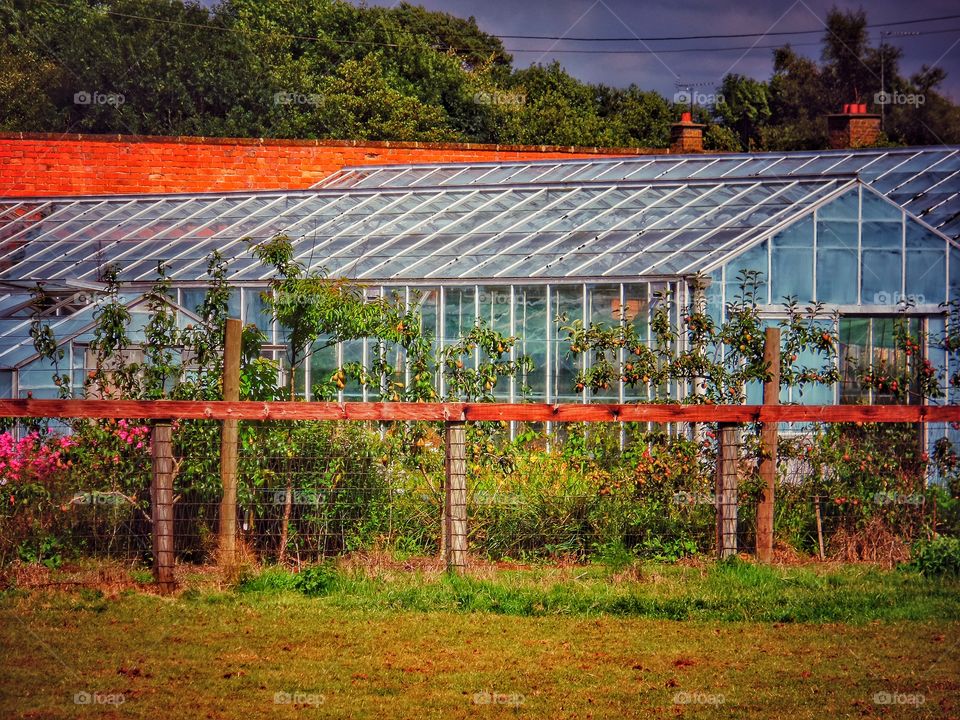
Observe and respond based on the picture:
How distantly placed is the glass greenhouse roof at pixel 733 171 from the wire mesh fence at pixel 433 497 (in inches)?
385

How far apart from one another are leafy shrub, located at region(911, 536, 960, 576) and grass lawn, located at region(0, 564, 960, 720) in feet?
0.52

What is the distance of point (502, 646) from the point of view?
780 cm

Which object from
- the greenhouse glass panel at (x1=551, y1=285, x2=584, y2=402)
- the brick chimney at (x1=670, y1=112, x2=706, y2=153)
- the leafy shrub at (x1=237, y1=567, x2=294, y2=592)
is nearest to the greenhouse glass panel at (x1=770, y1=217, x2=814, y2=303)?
the greenhouse glass panel at (x1=551, y1=285, x2=584, y2=402)

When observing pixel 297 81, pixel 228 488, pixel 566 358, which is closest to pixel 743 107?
pixel 297 81

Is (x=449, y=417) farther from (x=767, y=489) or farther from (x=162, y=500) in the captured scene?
(x=767, y=489)

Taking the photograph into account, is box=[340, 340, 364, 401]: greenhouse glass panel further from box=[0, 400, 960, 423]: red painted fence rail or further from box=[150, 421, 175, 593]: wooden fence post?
box=[150, 421, 175, 593]: wooden fence post

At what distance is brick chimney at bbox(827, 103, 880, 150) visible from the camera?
3259 centimetres

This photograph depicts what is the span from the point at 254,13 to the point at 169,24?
12.2 ft

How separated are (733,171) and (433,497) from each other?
677 inches

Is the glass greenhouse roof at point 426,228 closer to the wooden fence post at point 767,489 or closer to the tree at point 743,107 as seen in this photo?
the wooden fence post at point 767,489

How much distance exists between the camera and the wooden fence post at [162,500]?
9.43 meters

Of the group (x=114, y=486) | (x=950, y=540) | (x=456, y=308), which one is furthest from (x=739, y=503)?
(x=456, y=308)

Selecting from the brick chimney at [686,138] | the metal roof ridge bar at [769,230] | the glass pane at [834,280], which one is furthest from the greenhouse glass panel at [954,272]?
the brick chimney at [686,138]

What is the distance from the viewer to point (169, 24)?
47500mm
